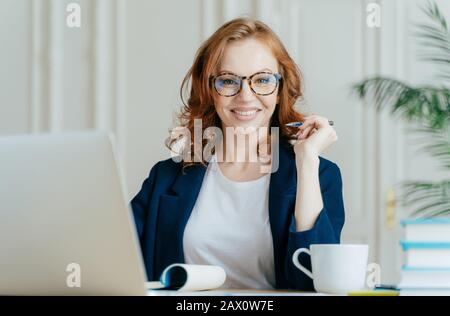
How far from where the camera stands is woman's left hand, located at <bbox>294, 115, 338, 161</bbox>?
1682mm

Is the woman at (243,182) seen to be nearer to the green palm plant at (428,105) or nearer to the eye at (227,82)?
the eye at (227,82)

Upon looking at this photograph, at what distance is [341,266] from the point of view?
3.94ft

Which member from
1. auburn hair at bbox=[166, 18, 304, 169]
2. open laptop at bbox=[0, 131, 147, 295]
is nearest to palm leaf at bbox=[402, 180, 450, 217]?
auburn hair at bbox=[166, 18, 304, 169]

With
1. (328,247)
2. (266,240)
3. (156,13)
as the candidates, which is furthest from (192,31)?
(328,247)

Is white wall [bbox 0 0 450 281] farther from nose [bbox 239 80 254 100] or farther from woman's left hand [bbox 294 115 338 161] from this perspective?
woman's left hand [bbox 294 115 338 161]

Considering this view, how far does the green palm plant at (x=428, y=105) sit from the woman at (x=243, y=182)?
1.01m

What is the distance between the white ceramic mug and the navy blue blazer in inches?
15.3

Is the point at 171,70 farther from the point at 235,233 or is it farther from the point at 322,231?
the point at 322,231

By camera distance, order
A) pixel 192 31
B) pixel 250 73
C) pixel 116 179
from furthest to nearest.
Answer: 1. pixel 192 31
2. pixel 250 73
3. pixel 116 179

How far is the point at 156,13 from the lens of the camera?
12.0 ft

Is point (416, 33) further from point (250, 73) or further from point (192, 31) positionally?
point (250, 73)

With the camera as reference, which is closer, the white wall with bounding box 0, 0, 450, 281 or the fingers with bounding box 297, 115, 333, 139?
the fingers with bounding box 297, 115, 333, 139

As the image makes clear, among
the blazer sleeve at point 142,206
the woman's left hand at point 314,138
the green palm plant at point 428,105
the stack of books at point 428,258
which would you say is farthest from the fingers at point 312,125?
the green palm plant at point 428,105
